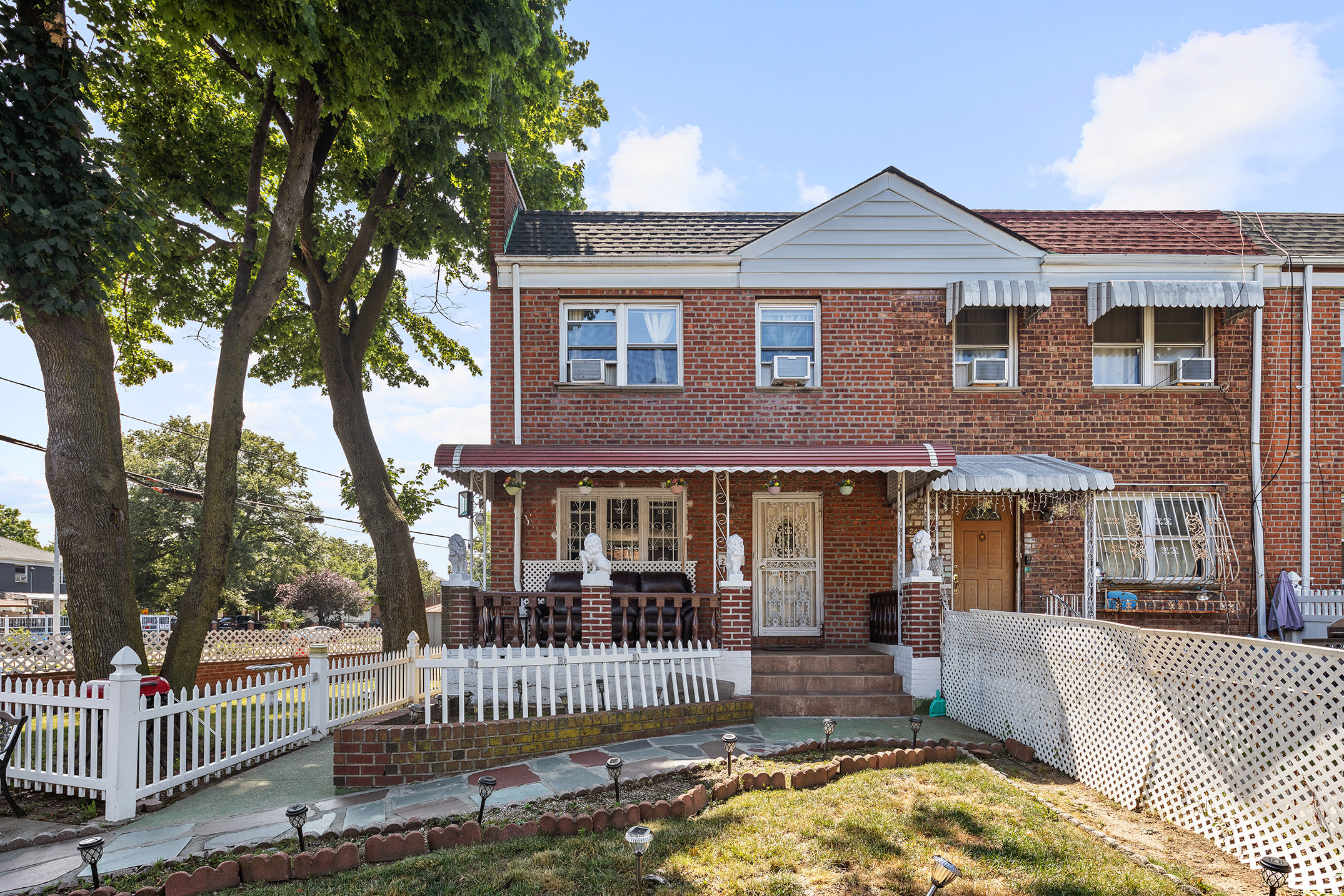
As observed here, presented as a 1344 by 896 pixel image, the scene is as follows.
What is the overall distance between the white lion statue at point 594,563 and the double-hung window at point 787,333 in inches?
171

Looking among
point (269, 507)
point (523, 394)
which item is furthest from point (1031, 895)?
point (269, 507)

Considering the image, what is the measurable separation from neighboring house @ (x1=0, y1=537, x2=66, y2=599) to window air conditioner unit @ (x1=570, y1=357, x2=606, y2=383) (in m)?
35.2

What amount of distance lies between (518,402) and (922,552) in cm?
656

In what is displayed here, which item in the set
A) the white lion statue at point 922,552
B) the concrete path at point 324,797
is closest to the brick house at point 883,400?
the white lion statue at point 922,552

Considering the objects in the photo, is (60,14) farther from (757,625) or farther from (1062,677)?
(1062,677)

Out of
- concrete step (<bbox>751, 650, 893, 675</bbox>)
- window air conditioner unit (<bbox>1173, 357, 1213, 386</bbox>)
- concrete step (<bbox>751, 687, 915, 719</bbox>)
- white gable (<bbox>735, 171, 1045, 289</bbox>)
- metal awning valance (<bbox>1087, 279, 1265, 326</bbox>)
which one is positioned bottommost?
concrete step (<bbox>751, 687, 915, 719</bbox>)

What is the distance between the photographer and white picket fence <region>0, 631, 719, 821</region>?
6.25m

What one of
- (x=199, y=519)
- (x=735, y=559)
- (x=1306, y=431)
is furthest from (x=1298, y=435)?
(x=199, y=519)

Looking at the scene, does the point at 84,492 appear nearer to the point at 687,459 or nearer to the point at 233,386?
the point at 233,386

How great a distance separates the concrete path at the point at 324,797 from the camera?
17.3ft

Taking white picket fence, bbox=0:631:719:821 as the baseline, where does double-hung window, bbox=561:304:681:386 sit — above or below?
above

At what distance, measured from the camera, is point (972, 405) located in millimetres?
11680

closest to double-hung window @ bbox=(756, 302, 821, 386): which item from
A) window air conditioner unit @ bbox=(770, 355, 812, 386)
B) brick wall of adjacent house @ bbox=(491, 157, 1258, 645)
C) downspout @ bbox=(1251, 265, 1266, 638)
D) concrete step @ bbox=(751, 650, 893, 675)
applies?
brick wall of adjacent house @ bbox=(491, 157, 1258, 645)

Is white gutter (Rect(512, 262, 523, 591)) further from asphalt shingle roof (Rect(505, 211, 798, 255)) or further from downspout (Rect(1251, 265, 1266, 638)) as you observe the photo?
downspout (Rect(1251, 265, 1266, 638))
